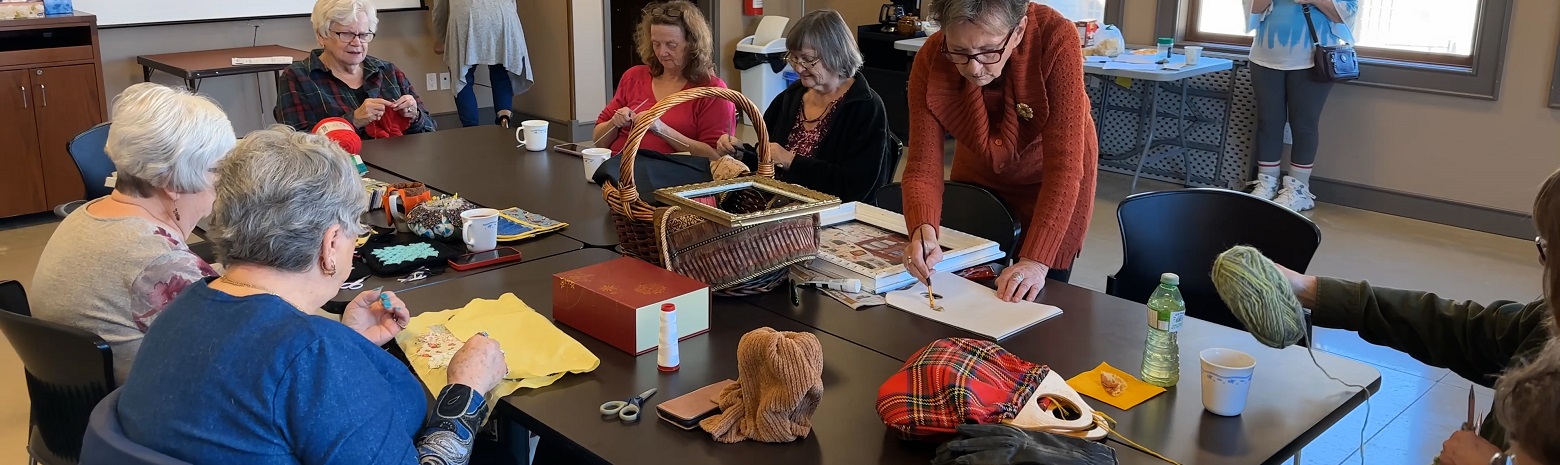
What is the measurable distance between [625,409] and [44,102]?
431 centimetres

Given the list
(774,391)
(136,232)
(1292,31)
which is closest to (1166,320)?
(774,391)

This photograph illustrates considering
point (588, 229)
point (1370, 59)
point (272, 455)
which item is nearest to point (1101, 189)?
point (1370, 59)

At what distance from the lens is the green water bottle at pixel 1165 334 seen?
5.37 ft

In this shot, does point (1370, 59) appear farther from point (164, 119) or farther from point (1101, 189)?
point (164, 119)

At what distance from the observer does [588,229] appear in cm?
258

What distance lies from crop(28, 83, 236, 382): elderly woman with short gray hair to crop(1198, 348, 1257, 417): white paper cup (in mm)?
1615

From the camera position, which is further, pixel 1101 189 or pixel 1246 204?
pixel 1101 189

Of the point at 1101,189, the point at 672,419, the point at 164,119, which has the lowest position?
the point at 1101,189

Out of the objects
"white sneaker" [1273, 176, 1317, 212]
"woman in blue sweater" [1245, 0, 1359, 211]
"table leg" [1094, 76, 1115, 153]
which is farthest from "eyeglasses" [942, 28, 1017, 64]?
"table leg" [1094, 76, 1115, 153]

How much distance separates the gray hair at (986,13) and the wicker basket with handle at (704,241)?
470mm

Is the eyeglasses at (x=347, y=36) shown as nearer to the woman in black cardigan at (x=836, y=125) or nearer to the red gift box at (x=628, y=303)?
the woman in black cardigan at (x=836, y=125)

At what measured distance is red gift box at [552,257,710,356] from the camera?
178cm

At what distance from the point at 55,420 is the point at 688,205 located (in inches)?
43.5

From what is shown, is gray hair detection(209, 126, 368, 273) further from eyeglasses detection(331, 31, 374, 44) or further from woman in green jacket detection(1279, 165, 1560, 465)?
eyeglasses detection(331, 31, 374, 44)
